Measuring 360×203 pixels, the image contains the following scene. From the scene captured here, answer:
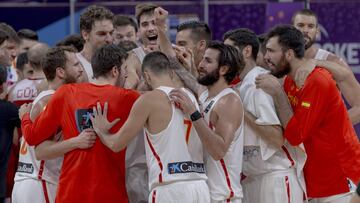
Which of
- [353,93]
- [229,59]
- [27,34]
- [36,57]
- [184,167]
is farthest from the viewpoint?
[27,34]

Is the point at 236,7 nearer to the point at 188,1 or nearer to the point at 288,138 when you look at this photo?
the point at 188,1

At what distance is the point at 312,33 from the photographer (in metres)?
10.3

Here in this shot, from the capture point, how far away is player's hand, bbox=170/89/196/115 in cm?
808

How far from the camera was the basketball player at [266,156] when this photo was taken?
28.5 feet

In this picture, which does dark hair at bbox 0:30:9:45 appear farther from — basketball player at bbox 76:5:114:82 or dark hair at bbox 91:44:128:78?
dark hair at bbox 91:44:128:78

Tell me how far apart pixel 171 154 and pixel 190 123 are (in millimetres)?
347

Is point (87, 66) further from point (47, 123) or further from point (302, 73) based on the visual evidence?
point (302, 73)

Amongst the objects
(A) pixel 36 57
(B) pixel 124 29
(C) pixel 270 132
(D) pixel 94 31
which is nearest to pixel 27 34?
(B) pixel 124 29

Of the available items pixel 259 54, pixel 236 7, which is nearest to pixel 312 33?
pixel 259 54

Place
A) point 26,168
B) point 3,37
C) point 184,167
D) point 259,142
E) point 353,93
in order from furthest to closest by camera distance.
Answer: point 3,37
point 353,93
point 26,168
point 259,142
point 184,167

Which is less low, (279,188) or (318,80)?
(318,80)

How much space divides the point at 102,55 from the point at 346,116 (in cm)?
226

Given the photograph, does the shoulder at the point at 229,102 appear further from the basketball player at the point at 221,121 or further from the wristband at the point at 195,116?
the wristband at the point at 195,116

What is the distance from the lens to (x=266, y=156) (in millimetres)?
8773
